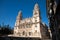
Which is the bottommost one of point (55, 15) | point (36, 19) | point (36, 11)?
point (55, 15)

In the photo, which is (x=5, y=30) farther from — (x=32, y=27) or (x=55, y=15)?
(x=55, y=15)

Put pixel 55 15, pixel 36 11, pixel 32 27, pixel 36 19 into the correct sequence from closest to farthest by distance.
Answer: pixel 55 15, pixel 32 27, pixel 36 19, pixel 36 11

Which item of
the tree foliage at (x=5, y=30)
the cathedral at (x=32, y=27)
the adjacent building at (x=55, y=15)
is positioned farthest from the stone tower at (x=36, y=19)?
the adjacent building at (x=55, y=15)

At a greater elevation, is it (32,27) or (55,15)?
(32,27)

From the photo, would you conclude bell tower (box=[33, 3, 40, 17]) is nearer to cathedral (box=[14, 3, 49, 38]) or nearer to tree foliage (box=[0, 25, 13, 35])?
cathedral (box=[14, 3, 49, 38])

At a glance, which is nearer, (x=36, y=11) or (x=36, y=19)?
(x=36, y=19)

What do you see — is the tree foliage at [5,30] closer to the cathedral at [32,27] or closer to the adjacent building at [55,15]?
the cathedral at [32,27]

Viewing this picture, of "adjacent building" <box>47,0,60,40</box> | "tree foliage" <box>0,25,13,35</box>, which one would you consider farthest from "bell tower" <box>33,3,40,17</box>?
"adjacent building" <box>47,0,60,40</box>

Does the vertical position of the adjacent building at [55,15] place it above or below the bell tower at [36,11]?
below

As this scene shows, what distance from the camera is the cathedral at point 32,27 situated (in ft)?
130

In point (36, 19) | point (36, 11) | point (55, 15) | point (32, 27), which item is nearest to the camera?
point (55, 15)

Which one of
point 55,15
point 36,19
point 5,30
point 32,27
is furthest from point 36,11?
point 55,15

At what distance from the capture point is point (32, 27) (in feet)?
136

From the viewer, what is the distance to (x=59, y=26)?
755 centimetres
